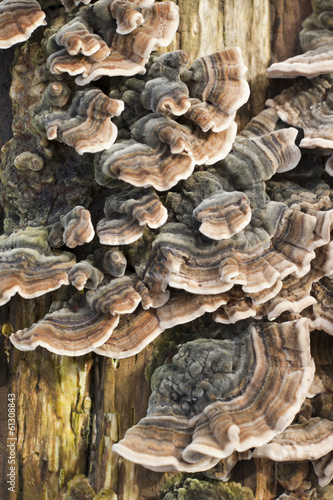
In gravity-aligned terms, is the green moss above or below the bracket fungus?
below

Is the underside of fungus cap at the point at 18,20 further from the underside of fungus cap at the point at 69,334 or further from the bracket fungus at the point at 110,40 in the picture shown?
the underside of fungus cap at the point at 69,334

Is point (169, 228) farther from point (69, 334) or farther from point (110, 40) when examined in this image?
point (110, 40)

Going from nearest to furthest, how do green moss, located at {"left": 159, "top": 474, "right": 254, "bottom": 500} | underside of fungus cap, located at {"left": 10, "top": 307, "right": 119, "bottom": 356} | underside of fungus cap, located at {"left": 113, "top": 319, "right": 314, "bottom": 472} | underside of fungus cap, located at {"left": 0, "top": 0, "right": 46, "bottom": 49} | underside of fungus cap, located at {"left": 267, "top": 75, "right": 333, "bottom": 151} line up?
underside of fungus cap, located at {"left": 113, "top": 319, "right": 314, "bottom": 472}
underside of fungus cap, located at {"left": 10, "top": 307, "right": 119, "bottom": 356}
underside of fungus cap, located at {"left": 0, "top": 0, "right": 46, "bottom": 49}
green moss, located at {"left": 159, "top": 474, "right": 254, "bottom": 500}
underside of fungus cap, located at {"left": 267, "top": 75, "right": 333, "bottom": 151}

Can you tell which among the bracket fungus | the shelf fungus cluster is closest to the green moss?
the shelf fungus cluster

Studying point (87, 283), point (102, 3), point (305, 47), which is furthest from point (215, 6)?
point (87, 283)

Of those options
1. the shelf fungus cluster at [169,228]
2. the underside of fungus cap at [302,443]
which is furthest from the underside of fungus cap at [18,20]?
the underside of fungus cap at [302,443]

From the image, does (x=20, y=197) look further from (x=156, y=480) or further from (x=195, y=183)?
(x=156, y=480)

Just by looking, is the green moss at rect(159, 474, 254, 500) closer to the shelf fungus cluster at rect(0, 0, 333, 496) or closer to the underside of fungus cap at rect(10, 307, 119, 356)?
the shelf fungus cluster at rect(0, 0, 333, 496)
